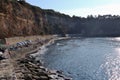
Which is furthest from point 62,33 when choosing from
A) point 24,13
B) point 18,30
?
point 18,30

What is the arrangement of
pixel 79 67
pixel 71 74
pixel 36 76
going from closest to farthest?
pixel 36 76, pixel 71 74, pixel 79 67

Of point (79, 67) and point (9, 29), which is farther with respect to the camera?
point (9, 29)

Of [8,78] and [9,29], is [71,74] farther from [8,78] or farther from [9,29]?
[9,29]

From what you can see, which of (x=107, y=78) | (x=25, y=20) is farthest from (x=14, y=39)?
→ (x=107, y=78)

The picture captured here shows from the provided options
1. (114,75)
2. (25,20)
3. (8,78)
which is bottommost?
(114,75)

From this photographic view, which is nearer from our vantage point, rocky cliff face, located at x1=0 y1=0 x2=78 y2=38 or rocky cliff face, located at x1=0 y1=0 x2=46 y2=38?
rocky cliff face, located at x1=0 y1=0 x2=46 y2=38

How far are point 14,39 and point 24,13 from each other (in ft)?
114

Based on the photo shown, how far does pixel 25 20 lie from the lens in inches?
4461

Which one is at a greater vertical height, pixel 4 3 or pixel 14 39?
pixel 4 3

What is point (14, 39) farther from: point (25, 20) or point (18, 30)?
point (25, 20)

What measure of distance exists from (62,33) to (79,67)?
137 meters

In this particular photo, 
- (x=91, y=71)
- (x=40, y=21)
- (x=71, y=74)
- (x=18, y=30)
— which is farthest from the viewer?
(x=40, y=21)

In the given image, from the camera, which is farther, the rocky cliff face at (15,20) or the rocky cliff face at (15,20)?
the rocky cliff face at (15,20)

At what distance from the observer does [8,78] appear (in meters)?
32.5
